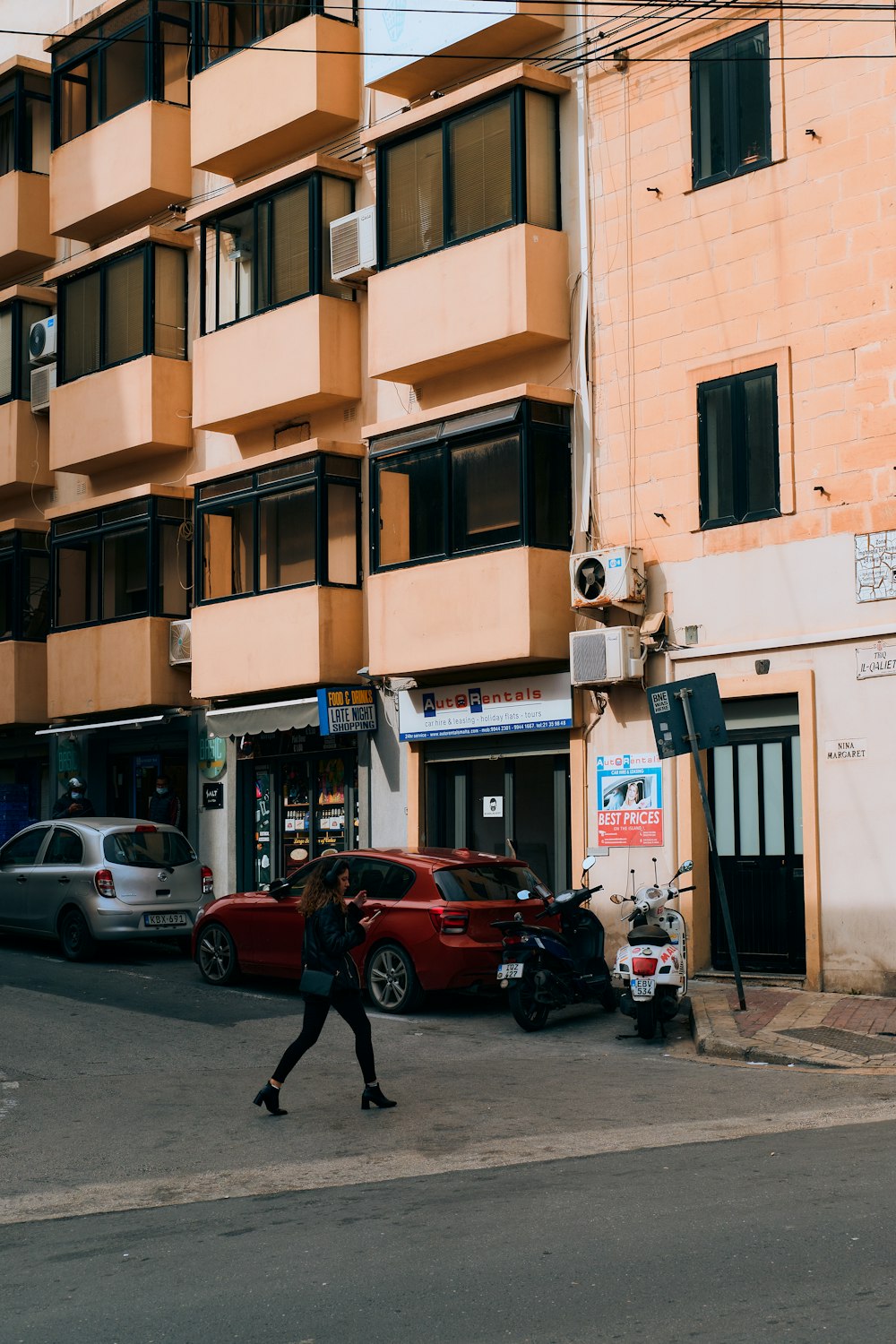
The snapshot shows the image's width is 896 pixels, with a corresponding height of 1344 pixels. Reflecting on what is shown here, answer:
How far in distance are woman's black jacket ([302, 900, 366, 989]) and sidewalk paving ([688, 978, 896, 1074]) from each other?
3526 mm

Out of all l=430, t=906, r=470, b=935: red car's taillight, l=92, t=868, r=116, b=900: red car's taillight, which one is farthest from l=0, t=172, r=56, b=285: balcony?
l=430, t=906, r=470, b=935: red car's taillight

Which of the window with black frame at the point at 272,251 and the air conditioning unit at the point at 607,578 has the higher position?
the window with black frame at the point at 272,251

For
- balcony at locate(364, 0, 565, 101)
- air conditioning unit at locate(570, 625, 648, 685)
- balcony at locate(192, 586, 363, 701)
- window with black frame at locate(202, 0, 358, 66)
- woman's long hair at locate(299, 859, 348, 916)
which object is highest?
window with black frame at locate(202, 0, 358, 66)

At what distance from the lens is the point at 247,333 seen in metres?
22.4

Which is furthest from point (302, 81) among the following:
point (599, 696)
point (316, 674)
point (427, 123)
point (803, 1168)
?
point (803, 1168)

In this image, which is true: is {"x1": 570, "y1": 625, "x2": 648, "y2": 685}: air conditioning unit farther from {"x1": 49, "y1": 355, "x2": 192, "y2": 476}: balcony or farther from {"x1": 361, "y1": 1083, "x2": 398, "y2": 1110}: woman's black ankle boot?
{"x1": 49, "y1": 355, "x2": 192, "y2": 476}: balcony

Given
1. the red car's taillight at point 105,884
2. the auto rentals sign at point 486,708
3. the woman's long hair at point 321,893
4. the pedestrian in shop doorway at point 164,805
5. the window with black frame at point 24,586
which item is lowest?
the red car's taillight at point 105,884

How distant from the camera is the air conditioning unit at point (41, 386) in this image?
→ 26516 mm

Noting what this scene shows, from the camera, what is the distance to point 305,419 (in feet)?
73.4

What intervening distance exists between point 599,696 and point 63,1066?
25.6 feet

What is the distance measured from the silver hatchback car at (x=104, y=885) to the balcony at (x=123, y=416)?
22.1 ft

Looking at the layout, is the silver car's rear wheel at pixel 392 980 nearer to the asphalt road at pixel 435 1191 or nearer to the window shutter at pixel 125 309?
the asphalt road at pixel 435 1191

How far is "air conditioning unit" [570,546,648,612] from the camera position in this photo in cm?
1744

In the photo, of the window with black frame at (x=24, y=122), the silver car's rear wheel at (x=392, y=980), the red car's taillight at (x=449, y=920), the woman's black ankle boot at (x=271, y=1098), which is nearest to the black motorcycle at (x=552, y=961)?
the red car's taillight at (x=449, y=920)
